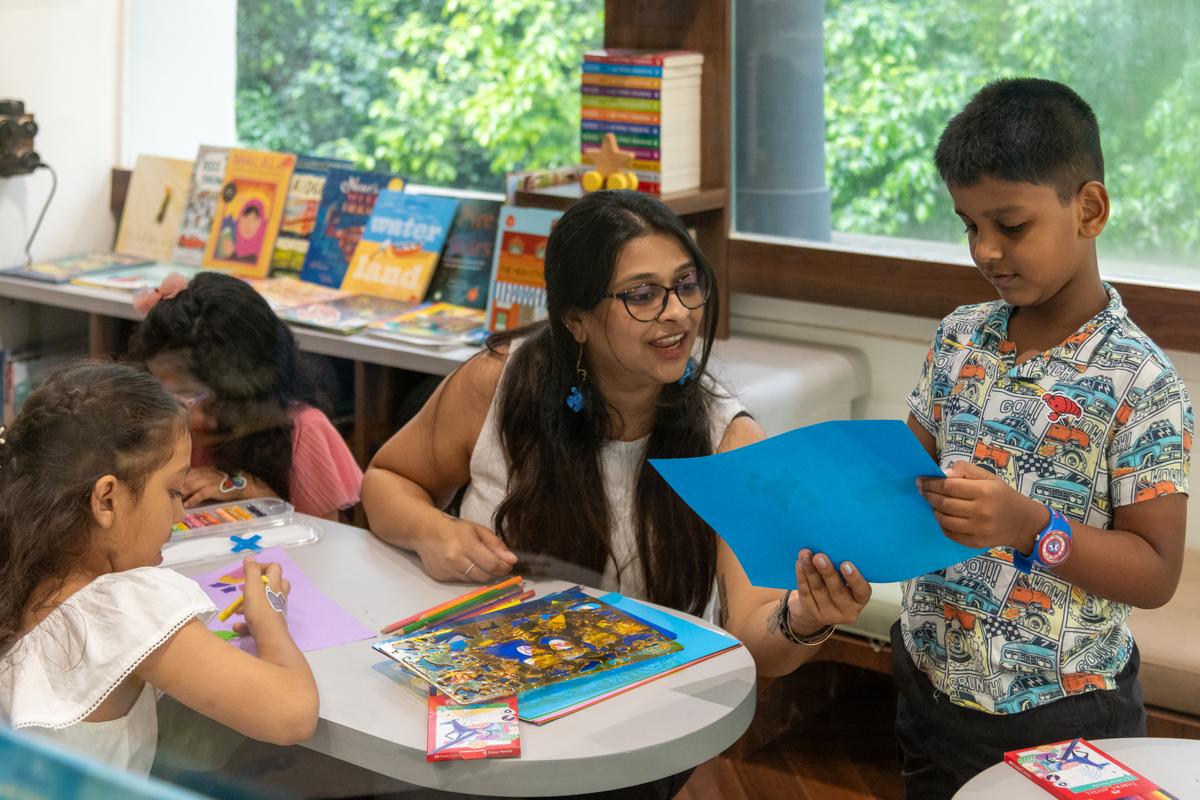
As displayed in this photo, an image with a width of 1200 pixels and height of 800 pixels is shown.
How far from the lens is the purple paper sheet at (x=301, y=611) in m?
1.32

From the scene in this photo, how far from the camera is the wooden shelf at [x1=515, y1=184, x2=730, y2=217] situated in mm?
2424

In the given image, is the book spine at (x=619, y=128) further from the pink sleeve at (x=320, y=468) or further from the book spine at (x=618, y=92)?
the pink sleeve at (x=320, y=468)

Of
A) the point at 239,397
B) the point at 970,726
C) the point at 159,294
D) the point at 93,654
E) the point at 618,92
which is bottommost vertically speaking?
the point at 970,726

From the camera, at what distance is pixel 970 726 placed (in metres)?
1.28

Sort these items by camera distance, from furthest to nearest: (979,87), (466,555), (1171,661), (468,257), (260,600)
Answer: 1. (468,257)
2. (979,87)
3. (1171,661)
4. (466,555)
5. (260,600)

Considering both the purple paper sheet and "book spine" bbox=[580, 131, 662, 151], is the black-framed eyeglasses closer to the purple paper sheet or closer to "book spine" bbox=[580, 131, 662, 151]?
the purple paper sheet

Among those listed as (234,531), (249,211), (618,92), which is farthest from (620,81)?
(234,531)

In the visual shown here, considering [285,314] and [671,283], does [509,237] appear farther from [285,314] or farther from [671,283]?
[671,283]

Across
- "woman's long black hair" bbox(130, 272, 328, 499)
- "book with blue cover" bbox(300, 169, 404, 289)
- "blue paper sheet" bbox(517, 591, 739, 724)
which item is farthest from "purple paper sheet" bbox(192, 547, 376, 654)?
"book with blue cover" bbox(300, 169, 404, 289)

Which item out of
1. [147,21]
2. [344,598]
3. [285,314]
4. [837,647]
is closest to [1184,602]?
[837,647]

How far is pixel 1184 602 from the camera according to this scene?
6.49 ft

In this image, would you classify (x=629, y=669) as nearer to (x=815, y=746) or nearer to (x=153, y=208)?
(x=815, y=746)

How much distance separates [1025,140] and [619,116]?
1.43 meters

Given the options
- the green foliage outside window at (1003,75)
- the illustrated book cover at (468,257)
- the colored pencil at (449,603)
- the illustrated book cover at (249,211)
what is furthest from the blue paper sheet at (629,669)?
the illustrated book cover at (249,211)
